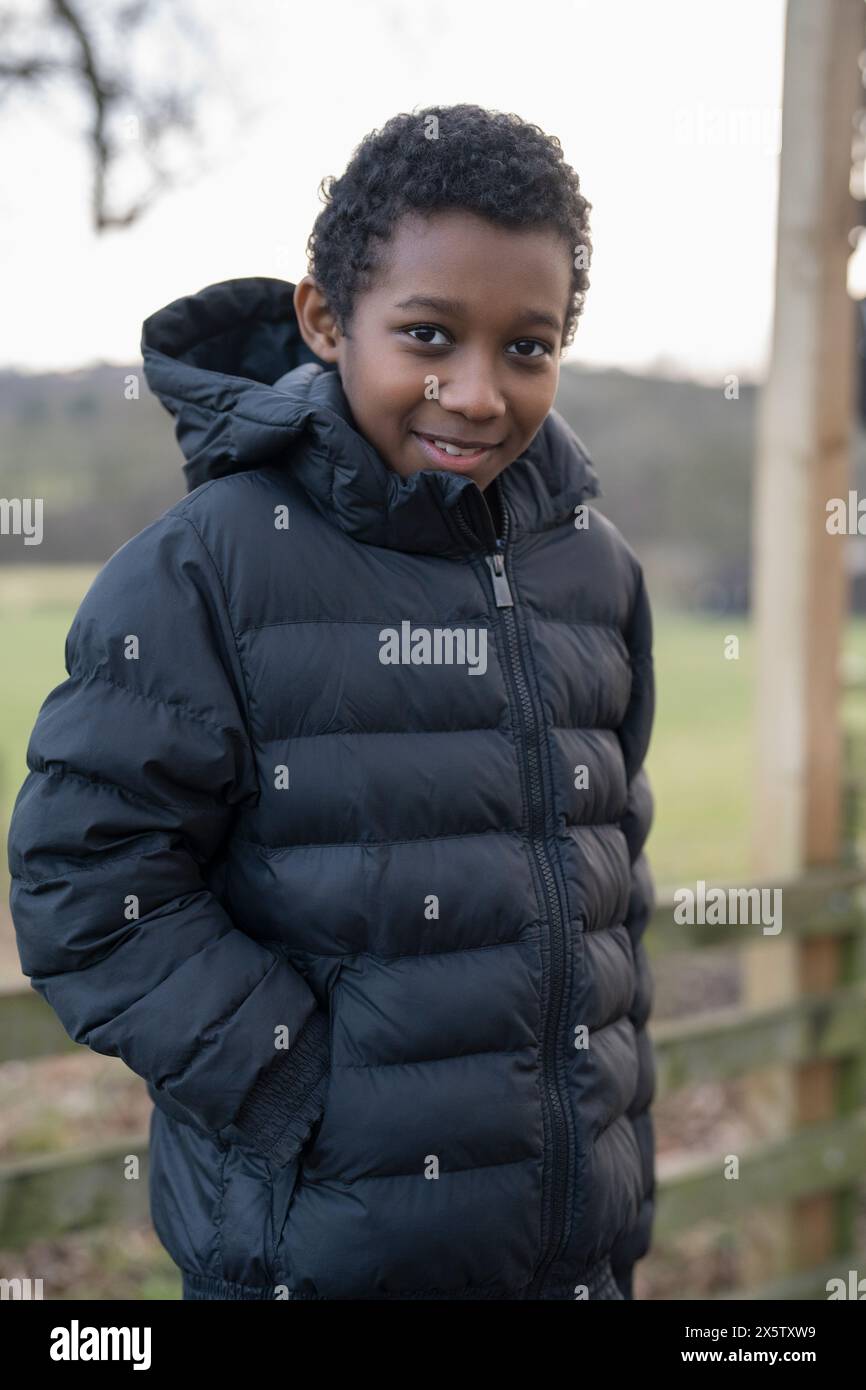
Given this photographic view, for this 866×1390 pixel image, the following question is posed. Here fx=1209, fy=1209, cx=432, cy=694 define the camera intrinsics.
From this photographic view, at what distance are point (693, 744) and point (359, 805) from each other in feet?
15.7

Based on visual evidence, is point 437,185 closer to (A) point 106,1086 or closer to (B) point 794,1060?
(B) point 794,1060

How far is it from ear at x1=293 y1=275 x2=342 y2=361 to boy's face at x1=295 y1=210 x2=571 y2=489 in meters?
0.05

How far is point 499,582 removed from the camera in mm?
1459

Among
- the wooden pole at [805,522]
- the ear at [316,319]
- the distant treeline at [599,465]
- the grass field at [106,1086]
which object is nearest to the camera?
the ear at [316,319]

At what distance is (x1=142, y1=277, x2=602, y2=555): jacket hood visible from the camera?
4.42 ft

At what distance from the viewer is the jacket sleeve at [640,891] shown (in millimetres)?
1652

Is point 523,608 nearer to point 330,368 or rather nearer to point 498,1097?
point 330,368

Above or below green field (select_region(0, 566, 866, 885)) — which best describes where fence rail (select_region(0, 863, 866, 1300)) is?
below

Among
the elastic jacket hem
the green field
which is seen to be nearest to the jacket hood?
the elastic jacket hem

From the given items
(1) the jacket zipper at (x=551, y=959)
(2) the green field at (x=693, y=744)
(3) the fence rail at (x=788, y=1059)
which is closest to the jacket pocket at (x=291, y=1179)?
(1) the jacket zipper at (x=551, y=959)

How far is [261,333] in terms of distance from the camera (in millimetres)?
1617

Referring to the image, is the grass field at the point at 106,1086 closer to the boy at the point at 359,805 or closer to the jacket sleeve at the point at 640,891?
the jacket sleeve at the point at 640,891

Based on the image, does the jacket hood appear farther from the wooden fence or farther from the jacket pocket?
the wooden fence
